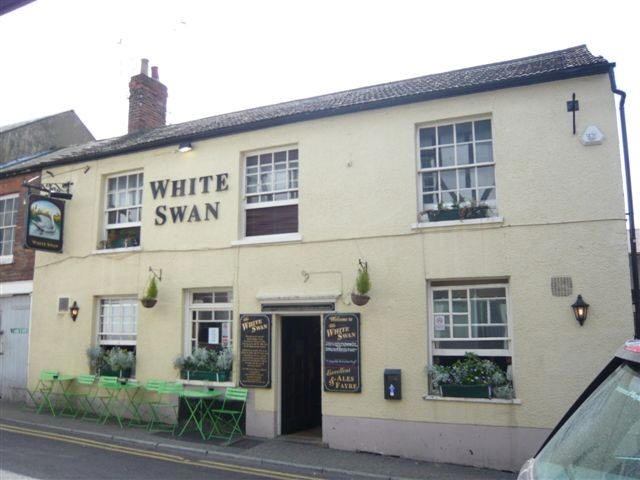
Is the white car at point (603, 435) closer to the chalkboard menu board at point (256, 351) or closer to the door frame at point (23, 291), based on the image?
the chalkboard menu board at point (256, 351)

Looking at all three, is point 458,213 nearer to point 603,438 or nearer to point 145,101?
point 603,438

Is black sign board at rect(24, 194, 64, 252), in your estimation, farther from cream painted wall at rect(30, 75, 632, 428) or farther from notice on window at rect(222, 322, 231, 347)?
notice on window at rect(222, 322, 231, 347)

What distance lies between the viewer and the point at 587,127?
8500mm

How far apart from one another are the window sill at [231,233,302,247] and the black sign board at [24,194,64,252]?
5.09 metres

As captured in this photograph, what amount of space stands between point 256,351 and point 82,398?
5.00m

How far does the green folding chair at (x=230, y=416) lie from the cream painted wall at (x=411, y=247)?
0.42 metres

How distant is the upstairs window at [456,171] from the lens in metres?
9.24

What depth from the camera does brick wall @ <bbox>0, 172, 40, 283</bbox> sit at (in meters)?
13.9

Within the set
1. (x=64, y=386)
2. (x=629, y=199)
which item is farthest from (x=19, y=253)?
(x=629, y=199)

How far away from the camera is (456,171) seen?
952 cm

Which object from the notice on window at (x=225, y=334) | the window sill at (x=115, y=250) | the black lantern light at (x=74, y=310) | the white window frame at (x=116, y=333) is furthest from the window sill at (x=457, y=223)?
the black lantern light at (x=74, y=310)

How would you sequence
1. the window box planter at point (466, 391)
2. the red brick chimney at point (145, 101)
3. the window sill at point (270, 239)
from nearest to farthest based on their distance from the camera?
the window box planter at point (466, 391) < the window sill at point (270, 239) < the red brick chimney at point (145, 101)

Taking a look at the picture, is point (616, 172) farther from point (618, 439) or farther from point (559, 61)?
point (618, 439)

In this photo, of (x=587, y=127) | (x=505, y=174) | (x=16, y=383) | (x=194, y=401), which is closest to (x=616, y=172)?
(x=587, y=127)
